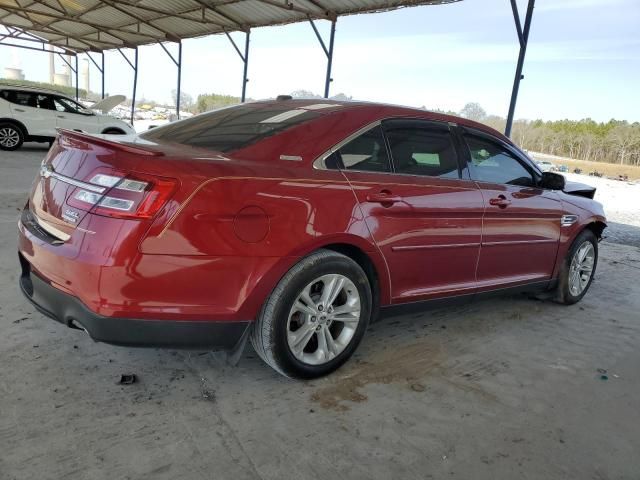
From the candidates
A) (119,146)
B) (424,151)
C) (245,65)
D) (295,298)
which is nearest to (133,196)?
(119,146)

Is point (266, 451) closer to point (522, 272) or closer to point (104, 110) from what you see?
point (522, 272)

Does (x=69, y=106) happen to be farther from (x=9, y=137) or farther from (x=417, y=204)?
(x=417, y=204)

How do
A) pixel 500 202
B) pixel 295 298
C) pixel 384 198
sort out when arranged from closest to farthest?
1. pixel 295 298
2. pixel 384 198
3. pixel 500 202

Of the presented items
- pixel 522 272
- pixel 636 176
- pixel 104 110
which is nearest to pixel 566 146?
pixel 636 176

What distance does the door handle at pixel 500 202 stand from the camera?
3.42 metres

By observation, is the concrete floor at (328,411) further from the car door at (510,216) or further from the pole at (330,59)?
the pole at (330,59)

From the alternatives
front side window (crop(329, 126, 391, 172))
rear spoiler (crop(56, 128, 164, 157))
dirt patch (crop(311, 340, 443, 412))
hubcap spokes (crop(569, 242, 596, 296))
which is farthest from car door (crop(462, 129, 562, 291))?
rear spoiler (crop(56, 128, 164, 157))

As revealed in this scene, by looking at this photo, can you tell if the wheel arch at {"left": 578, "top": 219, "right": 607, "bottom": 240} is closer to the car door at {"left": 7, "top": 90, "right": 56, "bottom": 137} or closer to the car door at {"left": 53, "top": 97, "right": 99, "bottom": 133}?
the car door at {"left": 53, "top": 97, "right": 99, "bottom": 133}

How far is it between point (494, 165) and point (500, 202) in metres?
0.30

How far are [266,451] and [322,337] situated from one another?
2.37ft

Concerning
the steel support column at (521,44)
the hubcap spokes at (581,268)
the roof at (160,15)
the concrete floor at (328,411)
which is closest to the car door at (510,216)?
the hubcap spokes at (581,268)

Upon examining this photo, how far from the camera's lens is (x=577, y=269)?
4.42 meters

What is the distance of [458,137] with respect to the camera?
133 inches

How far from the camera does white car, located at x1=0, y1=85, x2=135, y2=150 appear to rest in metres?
11.7
